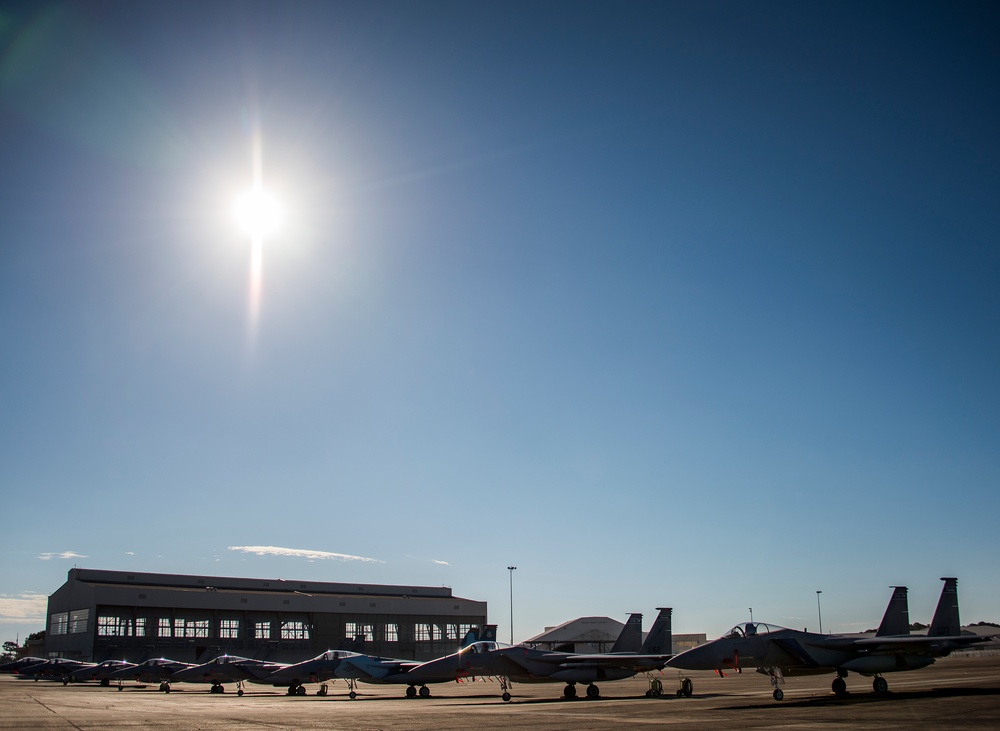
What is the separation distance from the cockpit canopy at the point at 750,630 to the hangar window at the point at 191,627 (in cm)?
6698

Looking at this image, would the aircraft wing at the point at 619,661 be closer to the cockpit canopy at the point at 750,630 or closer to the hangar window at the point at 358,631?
the cockpit canopy at the point at 750,630

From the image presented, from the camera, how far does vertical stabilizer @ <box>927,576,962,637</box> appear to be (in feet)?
97.5

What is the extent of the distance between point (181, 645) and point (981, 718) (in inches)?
3030

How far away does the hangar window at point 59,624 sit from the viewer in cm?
8019

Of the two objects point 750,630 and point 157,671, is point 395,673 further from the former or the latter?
point 157,671

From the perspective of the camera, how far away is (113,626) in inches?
2904

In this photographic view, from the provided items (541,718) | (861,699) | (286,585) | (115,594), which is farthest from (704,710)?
(286,585)

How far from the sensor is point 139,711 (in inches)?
896

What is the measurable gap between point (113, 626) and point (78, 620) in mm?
5821

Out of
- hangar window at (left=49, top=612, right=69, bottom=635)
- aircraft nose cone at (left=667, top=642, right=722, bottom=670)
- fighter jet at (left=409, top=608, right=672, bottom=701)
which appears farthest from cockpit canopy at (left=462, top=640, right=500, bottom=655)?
hangar window at (left=49, top=612, right=69, bottom=635)

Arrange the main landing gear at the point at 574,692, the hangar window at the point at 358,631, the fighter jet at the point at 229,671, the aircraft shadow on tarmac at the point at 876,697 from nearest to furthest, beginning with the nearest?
→ the aircraft shadow on tarmac at the point at 876,697 < the main landing gear at the point at 574,692 < the fighter jet at the point at 229,671 < the hangar window at the point at 358,631

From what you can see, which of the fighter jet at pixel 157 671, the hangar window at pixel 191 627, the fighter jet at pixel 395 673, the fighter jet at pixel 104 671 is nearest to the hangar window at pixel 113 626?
the hangar window at pixel 191 627

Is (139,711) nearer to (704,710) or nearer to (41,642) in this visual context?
(704,710)

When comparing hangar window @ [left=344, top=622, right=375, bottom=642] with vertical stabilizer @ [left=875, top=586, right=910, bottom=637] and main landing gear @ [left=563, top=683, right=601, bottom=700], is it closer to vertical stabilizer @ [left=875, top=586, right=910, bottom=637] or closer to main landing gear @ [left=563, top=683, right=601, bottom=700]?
main landing gear @ [left=563, top=683, right=601, bottom=700]
